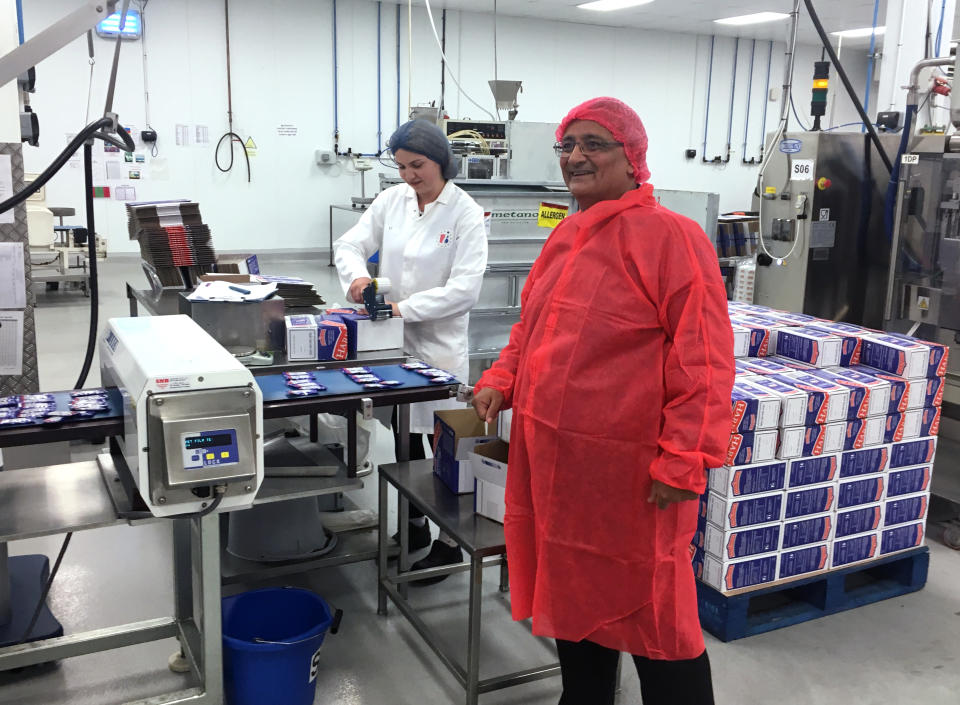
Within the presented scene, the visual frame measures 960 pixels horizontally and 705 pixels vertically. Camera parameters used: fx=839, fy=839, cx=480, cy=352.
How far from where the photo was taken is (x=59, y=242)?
7027 mm

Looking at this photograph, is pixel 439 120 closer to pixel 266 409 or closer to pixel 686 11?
pixel 266 409

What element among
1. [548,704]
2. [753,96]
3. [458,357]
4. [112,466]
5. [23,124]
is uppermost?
[753,96]

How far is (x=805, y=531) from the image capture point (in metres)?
→ 2.46

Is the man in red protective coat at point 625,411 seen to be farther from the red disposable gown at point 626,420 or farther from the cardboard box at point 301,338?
the cardboard box at point 301,338

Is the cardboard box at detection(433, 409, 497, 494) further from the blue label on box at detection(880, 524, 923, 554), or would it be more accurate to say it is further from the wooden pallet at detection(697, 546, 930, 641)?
the blue label on box at detection(880, 524, 923, 554)

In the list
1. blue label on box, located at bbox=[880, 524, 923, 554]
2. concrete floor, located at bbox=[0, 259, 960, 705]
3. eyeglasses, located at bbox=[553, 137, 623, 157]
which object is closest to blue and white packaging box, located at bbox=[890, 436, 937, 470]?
blue label on box, located at bbox=[880, 524, 923, 554]

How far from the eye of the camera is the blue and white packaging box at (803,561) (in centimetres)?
245

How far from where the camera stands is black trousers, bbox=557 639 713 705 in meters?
1.51

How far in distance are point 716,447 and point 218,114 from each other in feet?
25.6

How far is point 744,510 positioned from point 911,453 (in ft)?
2.28

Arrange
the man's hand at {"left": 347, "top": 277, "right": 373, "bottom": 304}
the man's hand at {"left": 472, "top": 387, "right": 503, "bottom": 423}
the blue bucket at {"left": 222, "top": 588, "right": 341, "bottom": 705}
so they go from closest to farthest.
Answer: the man's hand at {"left": 472, "top": 387, "right": 503, "bottom": 423}
the blue bucket at {"left": 222, "top": 588, "right": 341, "bottom": 705}
the man's hand at {"left": 347, "top": 277, "right": 373, "bottom": 304}

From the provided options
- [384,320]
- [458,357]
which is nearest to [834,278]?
[458,357]

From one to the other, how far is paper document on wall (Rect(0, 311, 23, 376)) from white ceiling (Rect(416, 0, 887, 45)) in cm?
670

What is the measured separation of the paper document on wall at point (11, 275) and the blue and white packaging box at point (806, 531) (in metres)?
2.50
